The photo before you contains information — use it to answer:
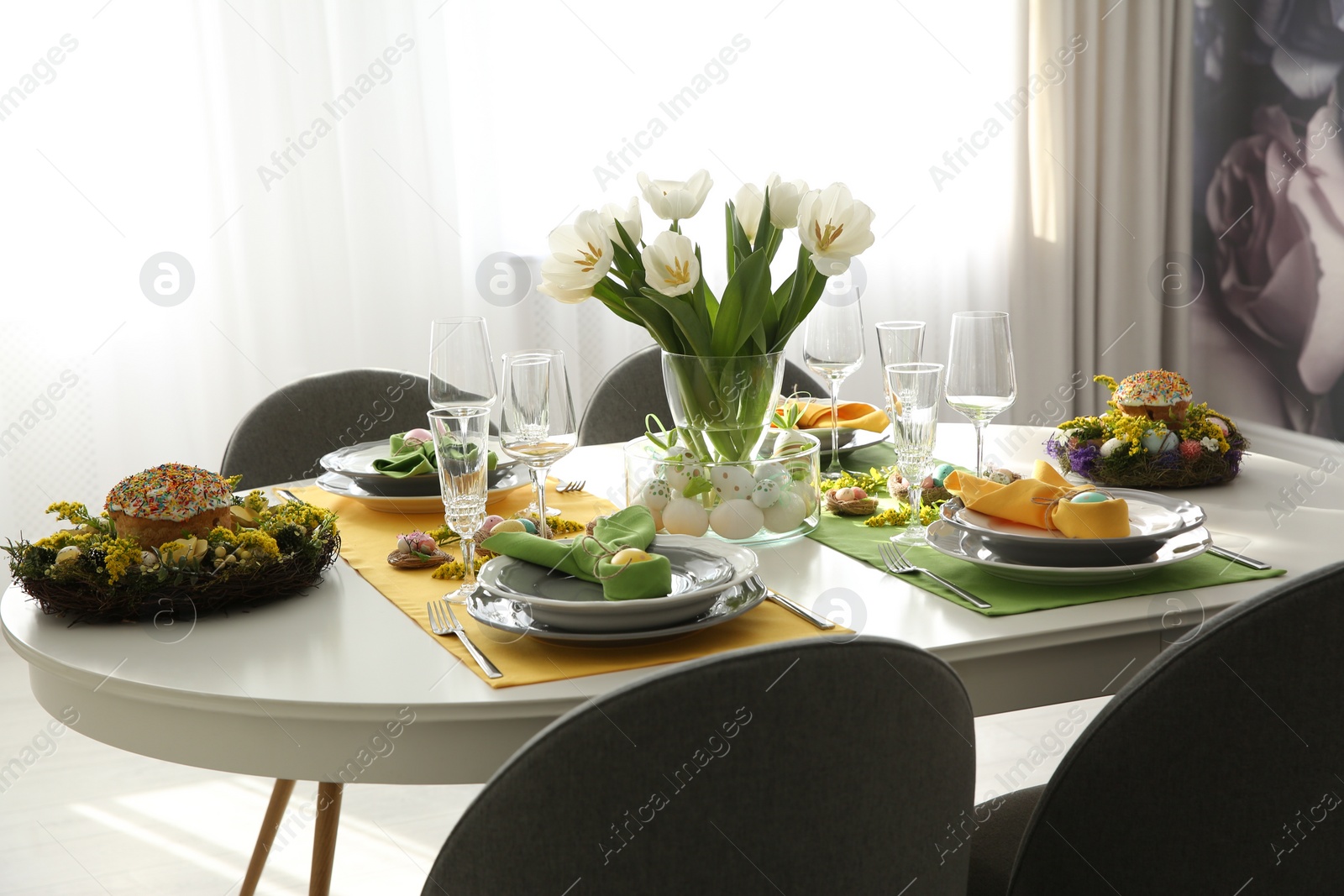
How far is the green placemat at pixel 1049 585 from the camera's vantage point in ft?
3.86

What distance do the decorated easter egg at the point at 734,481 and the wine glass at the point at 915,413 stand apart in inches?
6.9

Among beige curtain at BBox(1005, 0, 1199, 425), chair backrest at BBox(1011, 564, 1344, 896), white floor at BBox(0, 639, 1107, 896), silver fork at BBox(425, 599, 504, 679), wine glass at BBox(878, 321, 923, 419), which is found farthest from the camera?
beige curtain at BBox(1005, 0, 1199, 425)

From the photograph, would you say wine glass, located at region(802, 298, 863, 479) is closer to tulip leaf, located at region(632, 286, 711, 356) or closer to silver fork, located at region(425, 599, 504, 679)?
tulip leaf, located at region(632, 286, 711, 356)

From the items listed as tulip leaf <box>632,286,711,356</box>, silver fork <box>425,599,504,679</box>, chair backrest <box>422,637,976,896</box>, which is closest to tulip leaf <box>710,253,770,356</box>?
tulip leaf <box>632,286,711,356</box>

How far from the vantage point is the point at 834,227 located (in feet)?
4.40

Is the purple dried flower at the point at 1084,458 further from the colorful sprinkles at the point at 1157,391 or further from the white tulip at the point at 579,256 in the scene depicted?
A: the white tulip at the point at 579,256

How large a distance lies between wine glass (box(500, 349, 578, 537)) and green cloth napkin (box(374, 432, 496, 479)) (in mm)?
304

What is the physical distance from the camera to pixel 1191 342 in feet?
14.0

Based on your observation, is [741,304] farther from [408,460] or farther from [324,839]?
[324,839]

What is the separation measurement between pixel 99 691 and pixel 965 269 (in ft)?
10.7

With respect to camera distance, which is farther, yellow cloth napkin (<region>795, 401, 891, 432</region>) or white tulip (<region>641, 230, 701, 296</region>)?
yellow cloth napkin (<region>795, 401, 891, 432</region>)

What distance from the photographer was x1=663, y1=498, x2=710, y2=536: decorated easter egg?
137cm

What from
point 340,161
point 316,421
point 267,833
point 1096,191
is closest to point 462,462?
point 316,421

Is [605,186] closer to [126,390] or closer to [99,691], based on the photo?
[126,390]
